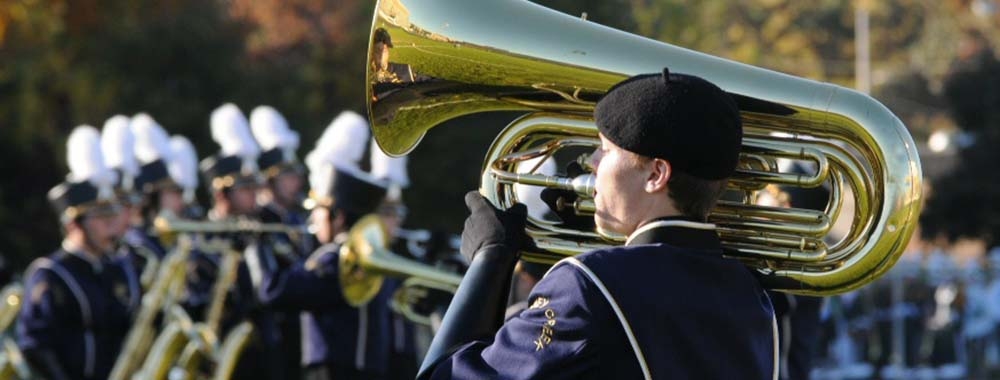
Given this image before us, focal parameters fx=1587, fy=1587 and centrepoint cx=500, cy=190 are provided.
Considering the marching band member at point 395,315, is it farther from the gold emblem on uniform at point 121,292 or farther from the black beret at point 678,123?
the black beret at point 678,123

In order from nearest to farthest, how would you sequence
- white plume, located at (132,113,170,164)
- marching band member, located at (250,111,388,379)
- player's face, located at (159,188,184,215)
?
marching band member, located at (250,111,388,379), player's face, located at (159,188,184,215), white plume, located at (132,113,170,164)

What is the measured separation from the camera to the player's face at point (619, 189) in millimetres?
3275

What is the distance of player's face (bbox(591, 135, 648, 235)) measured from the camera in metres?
3.28

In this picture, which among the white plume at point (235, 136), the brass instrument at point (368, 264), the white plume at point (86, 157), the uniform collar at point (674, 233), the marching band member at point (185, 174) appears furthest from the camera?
the marching band member at point (185, 174)

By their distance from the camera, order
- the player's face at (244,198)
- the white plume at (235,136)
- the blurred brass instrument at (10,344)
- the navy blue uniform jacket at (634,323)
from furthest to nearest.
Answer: the white plume at (235,136), the player's face at (244,198), the blurred brass instrument at (10,344), the navy blue uniform jacket at (634,323)

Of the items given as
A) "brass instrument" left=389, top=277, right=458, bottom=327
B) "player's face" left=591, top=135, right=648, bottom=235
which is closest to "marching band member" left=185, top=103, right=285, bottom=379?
"brass instrument" left=389, top=277, right=458, bottom=327

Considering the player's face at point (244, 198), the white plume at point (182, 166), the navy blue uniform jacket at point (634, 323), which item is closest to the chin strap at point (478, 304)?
the navy blue uniform jacket at point (634, 323)

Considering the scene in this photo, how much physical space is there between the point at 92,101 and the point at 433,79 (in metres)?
15.4

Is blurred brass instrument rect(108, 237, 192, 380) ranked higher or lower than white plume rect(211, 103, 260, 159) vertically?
lower

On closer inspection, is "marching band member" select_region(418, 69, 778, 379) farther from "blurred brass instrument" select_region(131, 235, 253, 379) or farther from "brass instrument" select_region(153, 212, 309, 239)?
"blurred brass instrument" select_region(131, 235, 253, 379)

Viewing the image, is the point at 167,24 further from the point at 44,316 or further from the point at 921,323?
the point at 44,316

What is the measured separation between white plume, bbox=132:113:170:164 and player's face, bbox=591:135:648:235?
7749mm

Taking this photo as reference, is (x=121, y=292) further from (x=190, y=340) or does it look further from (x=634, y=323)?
(x=634, y=323)

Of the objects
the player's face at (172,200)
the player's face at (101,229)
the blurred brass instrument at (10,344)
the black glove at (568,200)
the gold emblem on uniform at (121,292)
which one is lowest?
the blurred brass instrument at (10,344)
